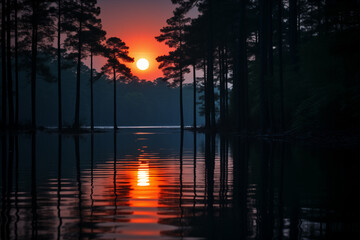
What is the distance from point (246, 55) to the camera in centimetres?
4594

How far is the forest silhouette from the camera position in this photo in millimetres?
24922

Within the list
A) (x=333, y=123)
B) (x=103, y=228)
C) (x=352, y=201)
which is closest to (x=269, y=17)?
(x=333, y=123)

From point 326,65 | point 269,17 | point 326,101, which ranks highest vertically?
point 269,17

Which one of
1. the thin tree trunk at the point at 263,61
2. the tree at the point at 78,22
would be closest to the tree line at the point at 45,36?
the tree at the point at 78,22

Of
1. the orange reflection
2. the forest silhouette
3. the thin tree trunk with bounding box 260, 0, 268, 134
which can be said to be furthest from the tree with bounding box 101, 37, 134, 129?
the orange reflection

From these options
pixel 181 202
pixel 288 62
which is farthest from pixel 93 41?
pixel 181 202

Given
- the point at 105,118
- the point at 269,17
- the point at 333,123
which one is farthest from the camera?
the point at 105,118

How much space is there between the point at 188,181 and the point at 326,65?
1834cm

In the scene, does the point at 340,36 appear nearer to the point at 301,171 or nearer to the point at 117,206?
the point at 301,171

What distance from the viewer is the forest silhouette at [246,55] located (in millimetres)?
24922

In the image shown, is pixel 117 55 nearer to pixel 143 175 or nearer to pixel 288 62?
pixel 288 62

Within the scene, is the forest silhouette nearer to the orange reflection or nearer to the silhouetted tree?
the silhouetted tree

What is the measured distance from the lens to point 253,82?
47844mm

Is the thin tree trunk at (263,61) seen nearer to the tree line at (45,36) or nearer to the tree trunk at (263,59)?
the tree trunk at (263,59)
